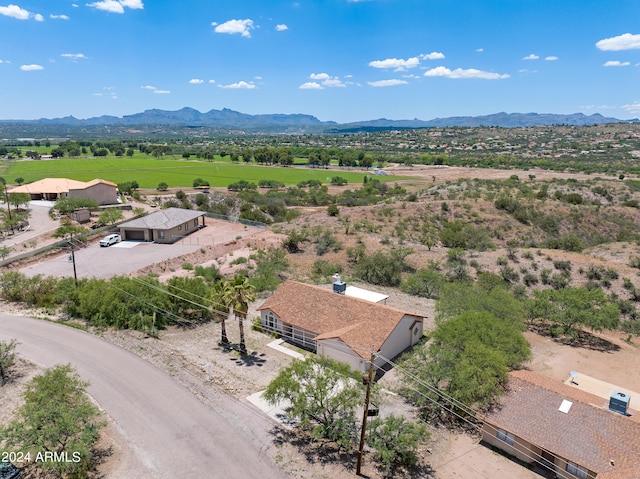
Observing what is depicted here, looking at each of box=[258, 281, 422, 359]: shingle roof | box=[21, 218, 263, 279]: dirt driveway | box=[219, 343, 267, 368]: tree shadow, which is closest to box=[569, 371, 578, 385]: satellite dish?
box=[258, 281, 422, 359]: shingle roof

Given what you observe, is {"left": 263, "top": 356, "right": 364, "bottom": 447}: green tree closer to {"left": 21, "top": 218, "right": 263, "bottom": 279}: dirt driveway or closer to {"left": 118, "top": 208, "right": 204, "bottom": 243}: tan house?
{"left": 21, "top": 218, "right": 263, "bottom": 279}: dirt driveway

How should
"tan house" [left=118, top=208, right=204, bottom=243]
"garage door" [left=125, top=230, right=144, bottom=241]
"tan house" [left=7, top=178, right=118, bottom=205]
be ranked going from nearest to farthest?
"tan house" [left=118, top=208, right=204, bottom=243] → "garage door" [left=125, top=230, right=144, bottom=241] → "tan house" [left=7, top=178, right=118, bottom=205]

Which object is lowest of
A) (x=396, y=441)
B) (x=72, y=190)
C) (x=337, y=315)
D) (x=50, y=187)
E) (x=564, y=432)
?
(x=564, y=432)

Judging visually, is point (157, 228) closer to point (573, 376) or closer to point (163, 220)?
point (163, 220)

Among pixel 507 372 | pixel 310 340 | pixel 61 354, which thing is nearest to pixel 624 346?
pixel 507 372

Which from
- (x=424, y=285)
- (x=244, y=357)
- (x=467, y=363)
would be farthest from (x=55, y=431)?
(x=424, y=285)

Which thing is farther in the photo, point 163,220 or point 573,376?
point 163,220

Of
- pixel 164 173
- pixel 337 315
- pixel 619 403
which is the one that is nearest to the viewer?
pixel 619 403
